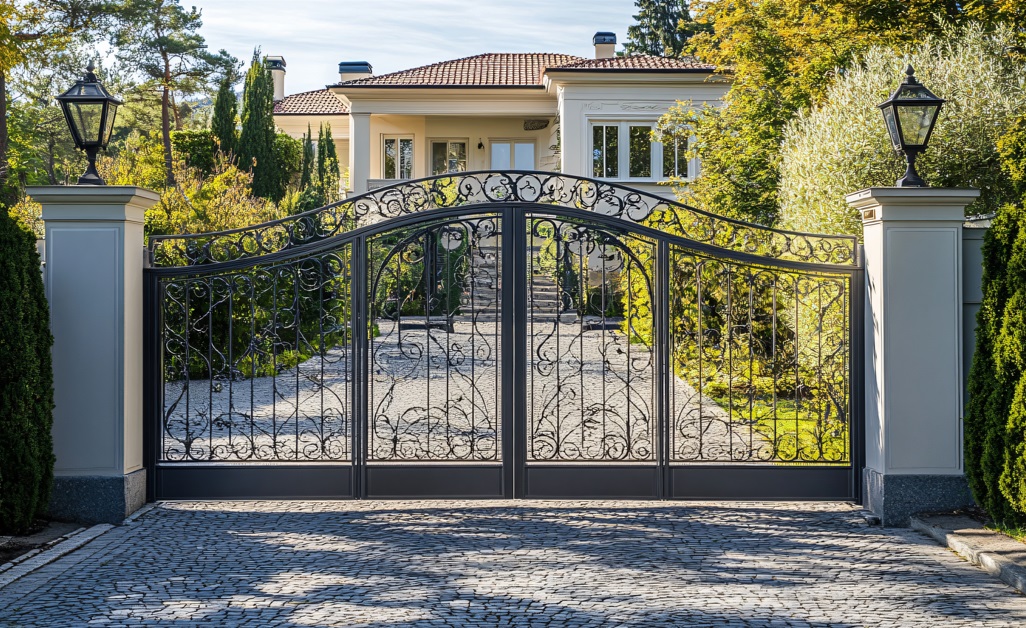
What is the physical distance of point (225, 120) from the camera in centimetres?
2992

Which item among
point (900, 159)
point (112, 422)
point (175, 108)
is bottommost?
point (112, 422)

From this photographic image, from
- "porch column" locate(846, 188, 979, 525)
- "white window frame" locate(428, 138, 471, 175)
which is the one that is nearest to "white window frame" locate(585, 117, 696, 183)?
"white window frame" locate(428, 138, 471, 175)

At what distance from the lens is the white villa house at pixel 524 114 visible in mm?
26141

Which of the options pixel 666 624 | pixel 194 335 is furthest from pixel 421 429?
pixel 666 624

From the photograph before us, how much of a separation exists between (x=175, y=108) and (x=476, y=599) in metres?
39.6

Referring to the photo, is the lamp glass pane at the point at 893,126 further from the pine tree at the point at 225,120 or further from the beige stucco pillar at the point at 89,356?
the pine tree at the point at 225,120

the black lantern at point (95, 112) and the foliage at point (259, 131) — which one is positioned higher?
the foliage at point (259, 131)

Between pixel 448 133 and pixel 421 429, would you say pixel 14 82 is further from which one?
pixel 421 429

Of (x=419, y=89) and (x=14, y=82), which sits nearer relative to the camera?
(x=419, y=89)

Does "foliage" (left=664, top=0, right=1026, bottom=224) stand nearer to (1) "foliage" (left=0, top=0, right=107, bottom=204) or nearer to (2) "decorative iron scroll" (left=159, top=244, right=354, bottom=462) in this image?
(2) "decorative iron scroll" (left=159, top=244, right=354, bottom=462)

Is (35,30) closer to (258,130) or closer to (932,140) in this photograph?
(258,130)

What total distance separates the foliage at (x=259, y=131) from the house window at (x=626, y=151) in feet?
34.4

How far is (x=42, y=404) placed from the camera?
251 inches

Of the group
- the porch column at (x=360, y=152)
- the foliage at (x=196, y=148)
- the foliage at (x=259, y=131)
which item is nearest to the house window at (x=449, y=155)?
the porch column at (x=360, y=152)
